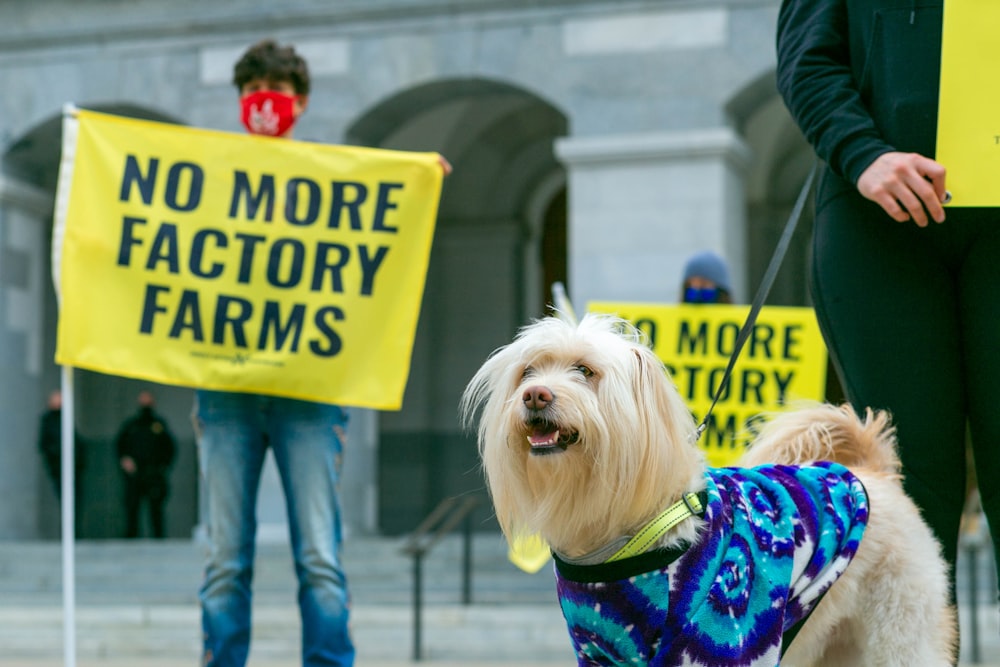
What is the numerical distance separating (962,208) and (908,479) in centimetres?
68

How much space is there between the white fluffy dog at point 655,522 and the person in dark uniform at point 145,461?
1433cm

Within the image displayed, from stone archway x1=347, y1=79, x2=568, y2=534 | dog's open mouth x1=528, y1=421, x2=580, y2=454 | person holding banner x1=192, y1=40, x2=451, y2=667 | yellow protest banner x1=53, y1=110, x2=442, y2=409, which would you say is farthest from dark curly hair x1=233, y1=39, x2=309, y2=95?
stone archway x1=347, y1=79, x2=568, y2=534

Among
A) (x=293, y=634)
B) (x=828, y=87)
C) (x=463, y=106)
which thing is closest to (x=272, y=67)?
(x=828, y=87)

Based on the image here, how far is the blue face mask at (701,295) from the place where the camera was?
8086 millimetres

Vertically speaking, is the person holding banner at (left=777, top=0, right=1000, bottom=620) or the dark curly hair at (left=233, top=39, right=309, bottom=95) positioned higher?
the dark curly hair at (left=233, top=39, right=309, bottom=95)

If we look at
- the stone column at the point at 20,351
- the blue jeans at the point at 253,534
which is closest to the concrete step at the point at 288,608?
the stone column at the point at 20,351

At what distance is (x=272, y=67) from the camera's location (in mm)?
5297

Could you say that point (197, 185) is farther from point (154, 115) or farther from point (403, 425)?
point (403, 425)

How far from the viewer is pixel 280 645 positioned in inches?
390

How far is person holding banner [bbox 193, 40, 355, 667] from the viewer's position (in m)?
4.77

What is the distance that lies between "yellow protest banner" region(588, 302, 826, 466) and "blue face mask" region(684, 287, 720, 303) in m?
0.15

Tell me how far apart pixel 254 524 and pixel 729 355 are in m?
3.56

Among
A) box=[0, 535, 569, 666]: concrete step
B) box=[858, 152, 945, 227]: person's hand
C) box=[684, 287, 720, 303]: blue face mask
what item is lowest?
box=[0, 535, 569, 666]: concrete step

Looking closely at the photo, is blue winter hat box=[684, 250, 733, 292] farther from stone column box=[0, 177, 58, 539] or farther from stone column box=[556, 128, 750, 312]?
stone column box=[0, 177, 58, 539]
